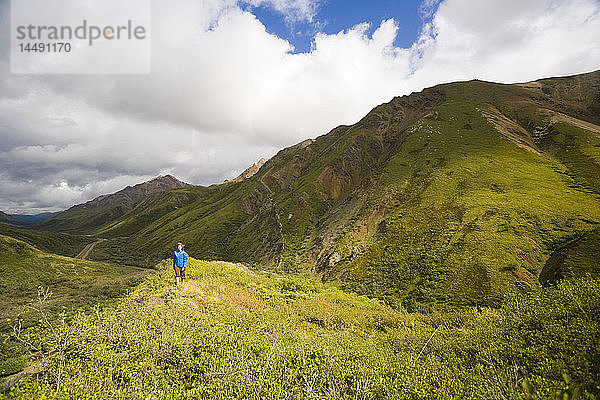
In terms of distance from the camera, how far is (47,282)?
7381 centimetres

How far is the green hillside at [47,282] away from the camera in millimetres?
38906

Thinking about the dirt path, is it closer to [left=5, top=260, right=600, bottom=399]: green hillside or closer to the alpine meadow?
the alpine meadow

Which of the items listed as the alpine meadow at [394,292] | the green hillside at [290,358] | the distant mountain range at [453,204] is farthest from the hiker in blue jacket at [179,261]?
the distant mountain range at [453,204]

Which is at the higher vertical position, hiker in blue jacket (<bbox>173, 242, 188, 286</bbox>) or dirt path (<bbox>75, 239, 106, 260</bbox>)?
hiker in blue jacket (<bbox>173, 242, 188, 286</bbox>)

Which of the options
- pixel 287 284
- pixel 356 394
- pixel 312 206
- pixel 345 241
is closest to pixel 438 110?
pixel 312 206

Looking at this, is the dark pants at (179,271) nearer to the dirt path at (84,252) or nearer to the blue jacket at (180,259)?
the blue jacket at (180,259)

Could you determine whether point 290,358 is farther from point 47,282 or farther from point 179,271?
point 47,282

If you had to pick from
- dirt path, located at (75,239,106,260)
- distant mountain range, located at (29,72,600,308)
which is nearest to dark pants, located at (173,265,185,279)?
distant mountain range, located at (29,72,600,308)

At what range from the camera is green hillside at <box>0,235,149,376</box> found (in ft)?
128

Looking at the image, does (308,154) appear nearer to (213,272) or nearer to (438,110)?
(438,110)

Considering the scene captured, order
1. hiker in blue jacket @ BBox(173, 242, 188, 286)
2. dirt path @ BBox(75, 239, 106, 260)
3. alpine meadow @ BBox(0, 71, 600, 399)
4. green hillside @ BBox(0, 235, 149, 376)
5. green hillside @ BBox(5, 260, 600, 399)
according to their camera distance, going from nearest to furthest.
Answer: green hillside @ BBox(5, 260, 600, 399) → alpine meadow @ BBox(0, 71, 600, 399) → hiker in blue jacket @ BBox(173, 242, 188, 286) → green hillside @ BBox(0, 235, 149, 376) → dirt path @ BBox(75, 239, 106, 260)

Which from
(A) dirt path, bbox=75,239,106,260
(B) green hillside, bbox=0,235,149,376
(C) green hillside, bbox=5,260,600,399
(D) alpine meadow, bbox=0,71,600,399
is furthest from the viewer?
(A) dirt path, bbox=75,239,106,260

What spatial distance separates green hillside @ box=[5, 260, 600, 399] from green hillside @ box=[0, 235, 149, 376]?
19.5m

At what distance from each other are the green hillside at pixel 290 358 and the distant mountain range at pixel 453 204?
1624 centimetres
